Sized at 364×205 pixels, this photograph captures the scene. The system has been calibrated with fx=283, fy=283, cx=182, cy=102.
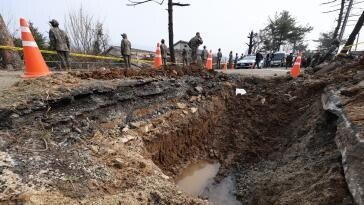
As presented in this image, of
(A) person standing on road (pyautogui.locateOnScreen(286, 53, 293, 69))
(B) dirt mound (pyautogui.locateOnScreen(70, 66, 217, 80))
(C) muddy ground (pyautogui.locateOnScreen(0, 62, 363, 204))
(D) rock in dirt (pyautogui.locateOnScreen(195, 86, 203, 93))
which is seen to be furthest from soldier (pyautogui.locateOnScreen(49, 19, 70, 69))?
(A) person standing on road (pyautogui.locateOnScreen(286, 53, 293, 69))

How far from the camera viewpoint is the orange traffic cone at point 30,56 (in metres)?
4.86

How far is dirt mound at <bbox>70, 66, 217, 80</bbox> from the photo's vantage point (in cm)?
551

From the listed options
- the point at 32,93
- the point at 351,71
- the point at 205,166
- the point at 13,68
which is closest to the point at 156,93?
the point at 205,166

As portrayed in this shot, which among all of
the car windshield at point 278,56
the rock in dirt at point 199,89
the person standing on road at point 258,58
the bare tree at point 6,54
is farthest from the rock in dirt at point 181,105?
the car windshield at point 278,56

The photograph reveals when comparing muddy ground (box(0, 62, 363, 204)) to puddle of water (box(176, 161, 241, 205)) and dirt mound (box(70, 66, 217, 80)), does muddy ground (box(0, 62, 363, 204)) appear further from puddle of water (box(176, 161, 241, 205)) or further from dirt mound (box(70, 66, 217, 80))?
puddle of water (box(176, 161, 241, 205))

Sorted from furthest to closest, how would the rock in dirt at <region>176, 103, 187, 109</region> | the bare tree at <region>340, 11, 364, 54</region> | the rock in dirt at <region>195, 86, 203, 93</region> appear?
the bare tree at <region>340, 11, 364, 54</region>, the rock in dirt at <region>195, 86, 203, 93</region>, the rock in dirt at <region>176, 103, 187, 109</region>

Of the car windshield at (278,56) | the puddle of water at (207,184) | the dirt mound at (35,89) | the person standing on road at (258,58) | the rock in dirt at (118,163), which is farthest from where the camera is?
the car windshield at (278,56)

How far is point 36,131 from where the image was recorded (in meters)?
3.61

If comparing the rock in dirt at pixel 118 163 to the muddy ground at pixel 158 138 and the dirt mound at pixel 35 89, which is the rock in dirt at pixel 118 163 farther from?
the dirt mound at pixel 35 89

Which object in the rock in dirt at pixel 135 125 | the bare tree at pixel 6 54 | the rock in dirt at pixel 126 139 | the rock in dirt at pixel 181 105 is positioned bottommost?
the rock in dirt at pixel 126 139

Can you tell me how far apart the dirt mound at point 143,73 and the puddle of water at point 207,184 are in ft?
7.50

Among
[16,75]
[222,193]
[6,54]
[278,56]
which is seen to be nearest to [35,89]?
[222,193]

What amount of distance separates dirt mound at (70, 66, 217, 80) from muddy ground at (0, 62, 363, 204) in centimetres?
3

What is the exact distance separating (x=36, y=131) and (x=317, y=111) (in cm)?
527
